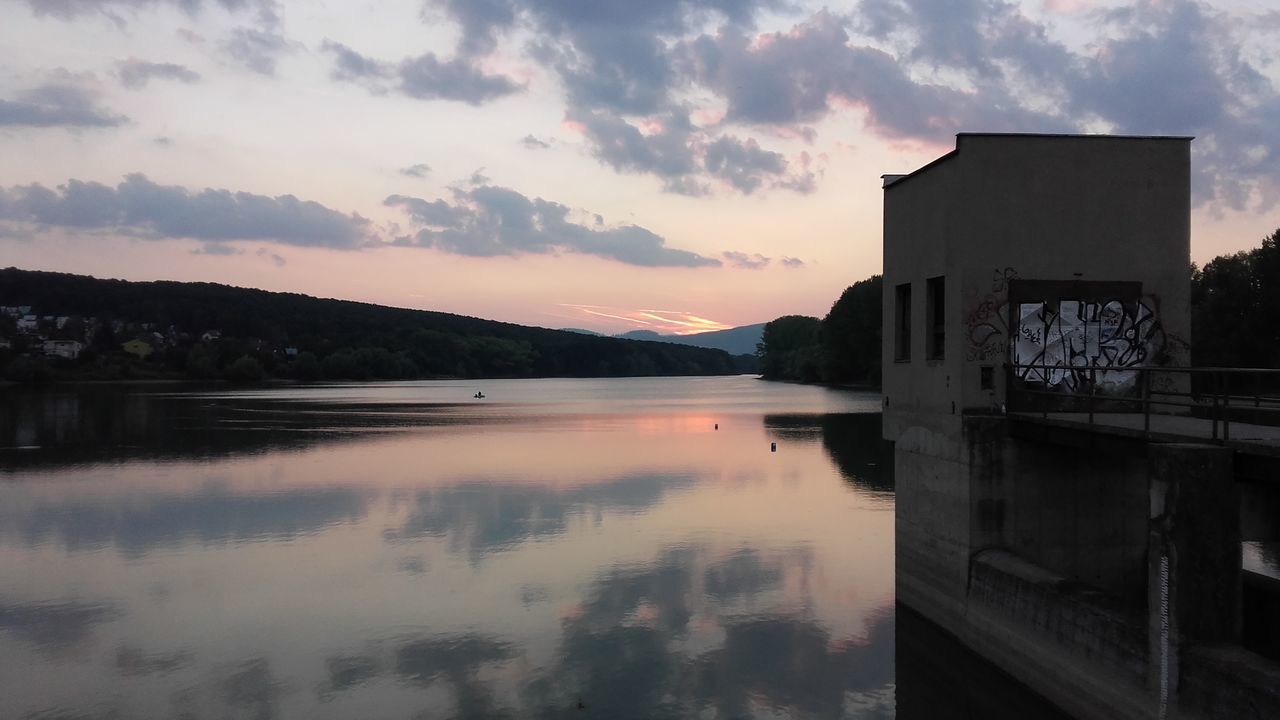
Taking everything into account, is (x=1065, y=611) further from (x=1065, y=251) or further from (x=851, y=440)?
(x=851, y=440)

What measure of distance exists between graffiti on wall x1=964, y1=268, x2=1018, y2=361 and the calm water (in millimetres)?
4674

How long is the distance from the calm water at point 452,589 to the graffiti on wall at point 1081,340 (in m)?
4.66

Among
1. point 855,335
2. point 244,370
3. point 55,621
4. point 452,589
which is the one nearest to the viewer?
point 55,621

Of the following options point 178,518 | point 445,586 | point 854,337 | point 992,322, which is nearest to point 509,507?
point 178,518

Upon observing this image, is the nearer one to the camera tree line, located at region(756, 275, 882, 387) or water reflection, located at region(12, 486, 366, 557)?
water reflection, located at region(12, 486, 366, 557)

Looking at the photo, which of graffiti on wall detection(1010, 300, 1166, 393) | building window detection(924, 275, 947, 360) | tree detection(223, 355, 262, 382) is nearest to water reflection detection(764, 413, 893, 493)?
building window detection(924, 275, 947, 360)

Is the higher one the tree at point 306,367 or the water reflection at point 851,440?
the tree at point 306,367

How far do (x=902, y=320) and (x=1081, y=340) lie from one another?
3.27 meters

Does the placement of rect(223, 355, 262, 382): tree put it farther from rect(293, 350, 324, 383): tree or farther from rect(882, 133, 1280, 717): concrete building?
rect(882, 133, 1280, 717): concrete building

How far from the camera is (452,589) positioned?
18.2 metres

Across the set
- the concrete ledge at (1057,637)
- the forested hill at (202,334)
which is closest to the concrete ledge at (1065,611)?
the concrete ledge at (1057,637)

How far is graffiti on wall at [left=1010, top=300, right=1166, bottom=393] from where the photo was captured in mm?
13672

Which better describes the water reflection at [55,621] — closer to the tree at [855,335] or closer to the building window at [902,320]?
the building window at [902,320]

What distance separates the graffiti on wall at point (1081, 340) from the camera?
13.7 m
